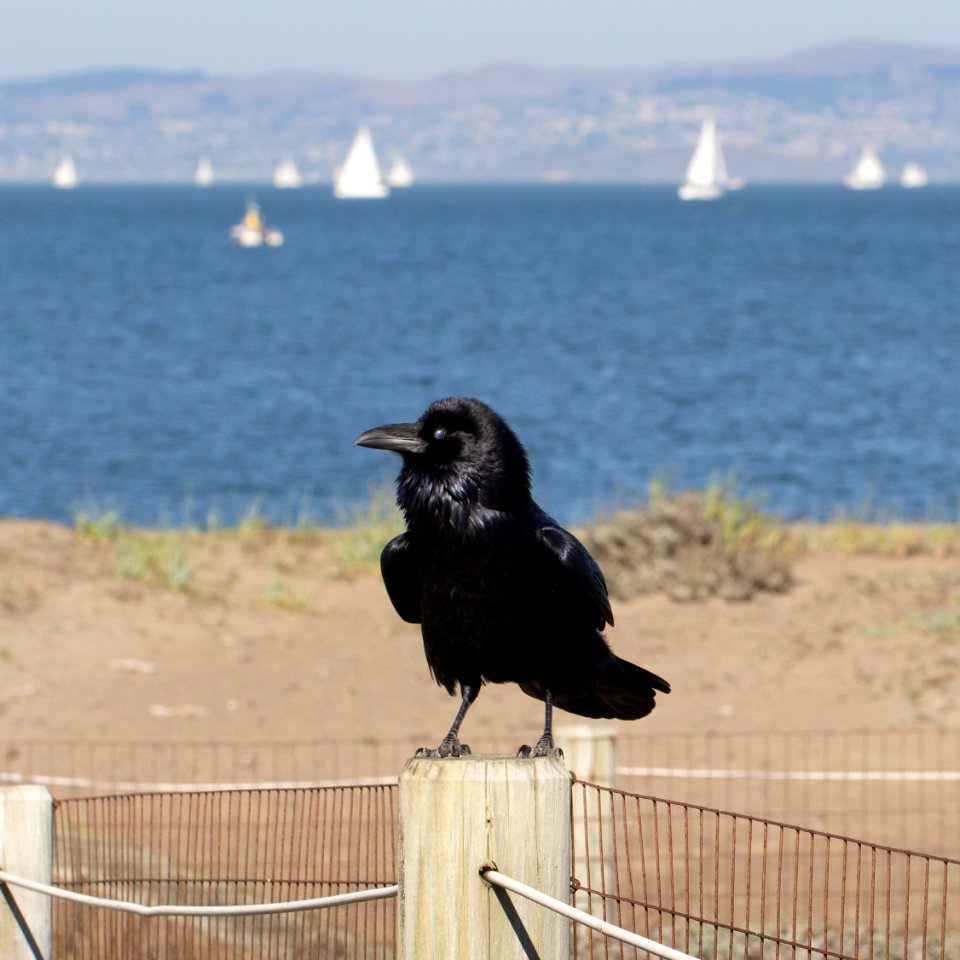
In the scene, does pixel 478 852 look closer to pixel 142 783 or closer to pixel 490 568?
pixel 490 568

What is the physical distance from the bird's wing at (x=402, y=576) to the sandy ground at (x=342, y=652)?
5.38 metres

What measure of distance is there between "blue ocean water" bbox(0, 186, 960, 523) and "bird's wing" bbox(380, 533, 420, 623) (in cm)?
1138

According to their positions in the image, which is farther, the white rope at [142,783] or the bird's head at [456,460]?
the white rope at [142,783]

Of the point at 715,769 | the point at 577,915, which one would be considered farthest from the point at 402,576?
the point at 715,769

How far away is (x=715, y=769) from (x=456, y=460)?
5755mm

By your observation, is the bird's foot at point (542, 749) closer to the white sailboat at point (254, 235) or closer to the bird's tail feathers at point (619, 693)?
the bird's tail feathers at point (619, 693)

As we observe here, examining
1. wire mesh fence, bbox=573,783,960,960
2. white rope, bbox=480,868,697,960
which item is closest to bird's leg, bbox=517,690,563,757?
white rope, bbox=480,868,697,960

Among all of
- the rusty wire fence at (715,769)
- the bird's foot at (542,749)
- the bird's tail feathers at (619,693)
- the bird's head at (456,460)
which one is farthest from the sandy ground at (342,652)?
the bird's foot at (542,749)

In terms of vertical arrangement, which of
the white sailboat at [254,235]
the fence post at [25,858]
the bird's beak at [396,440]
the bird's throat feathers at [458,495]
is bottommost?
the fence post at [25,858]

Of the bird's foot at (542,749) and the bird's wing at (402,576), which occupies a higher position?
the bird's wing at (402,576)

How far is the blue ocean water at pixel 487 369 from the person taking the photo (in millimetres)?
27250

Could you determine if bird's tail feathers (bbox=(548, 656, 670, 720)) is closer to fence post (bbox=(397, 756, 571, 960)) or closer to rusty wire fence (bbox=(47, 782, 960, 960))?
rusty wire fence (bbox=(47, 782, 960, 960))

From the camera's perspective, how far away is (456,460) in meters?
4.24

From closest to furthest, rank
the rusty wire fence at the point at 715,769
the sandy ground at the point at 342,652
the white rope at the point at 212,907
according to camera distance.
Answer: the white rope at the point at 212,907 < the rusty wire fence at the point at 715,769 < the sandy ground at the point at 342,652
